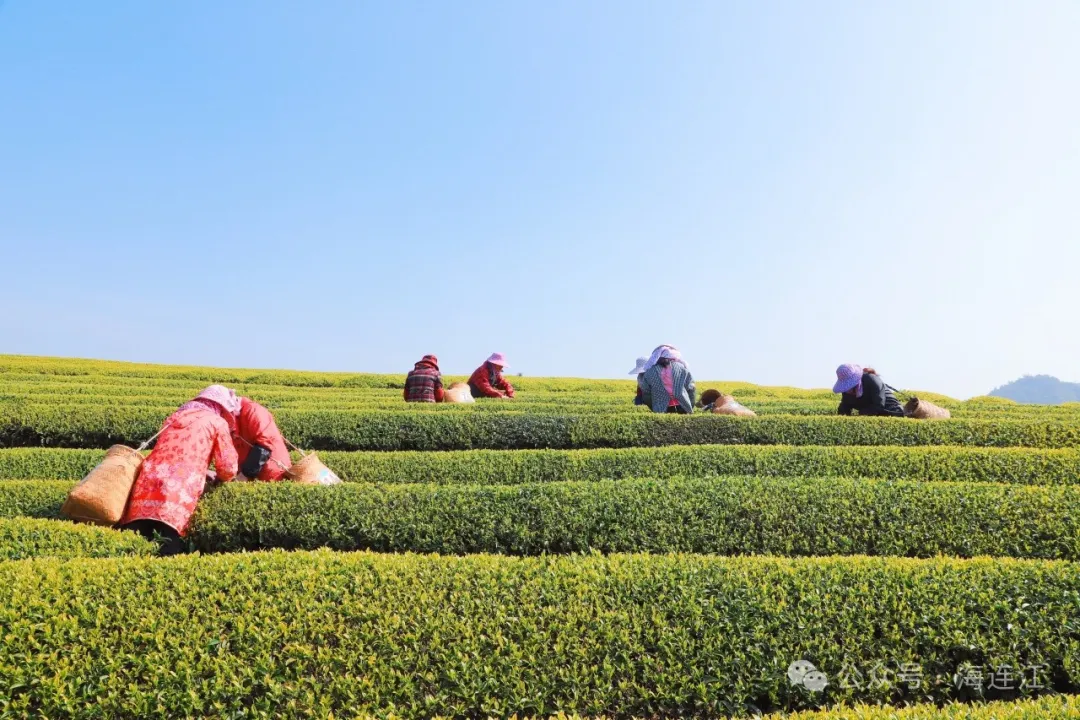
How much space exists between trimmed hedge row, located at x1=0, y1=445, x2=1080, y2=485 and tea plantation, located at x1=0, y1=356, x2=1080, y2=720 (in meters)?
1.21

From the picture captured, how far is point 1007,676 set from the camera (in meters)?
3.47

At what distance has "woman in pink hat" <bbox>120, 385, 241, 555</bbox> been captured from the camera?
5195mm

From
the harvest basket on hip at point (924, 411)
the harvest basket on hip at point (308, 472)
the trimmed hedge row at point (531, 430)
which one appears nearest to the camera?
the harvest basket on hip at point (308, 472)

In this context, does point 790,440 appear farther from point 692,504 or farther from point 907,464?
point 692,504

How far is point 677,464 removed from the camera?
7.50m

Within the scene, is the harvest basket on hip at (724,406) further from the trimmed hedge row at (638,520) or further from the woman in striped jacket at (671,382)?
the trimmed hedge row at (638,520)

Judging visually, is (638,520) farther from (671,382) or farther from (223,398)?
(671,382)

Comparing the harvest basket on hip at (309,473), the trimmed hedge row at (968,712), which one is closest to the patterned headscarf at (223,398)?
the harvest basket on hip at (309,473)

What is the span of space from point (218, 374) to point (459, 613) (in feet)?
73.7

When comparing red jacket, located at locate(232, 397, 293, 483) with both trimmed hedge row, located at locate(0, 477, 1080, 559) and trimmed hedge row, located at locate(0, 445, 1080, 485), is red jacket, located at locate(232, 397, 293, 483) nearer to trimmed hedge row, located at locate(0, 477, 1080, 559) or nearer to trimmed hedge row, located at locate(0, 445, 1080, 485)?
trimmed hedge row, located at locate(0, 477, 1080, 559)

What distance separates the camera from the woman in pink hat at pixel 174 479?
5.20 m

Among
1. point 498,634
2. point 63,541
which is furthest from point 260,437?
point 498,634

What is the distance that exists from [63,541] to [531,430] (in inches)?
271

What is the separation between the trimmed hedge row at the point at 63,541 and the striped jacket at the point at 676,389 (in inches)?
330
